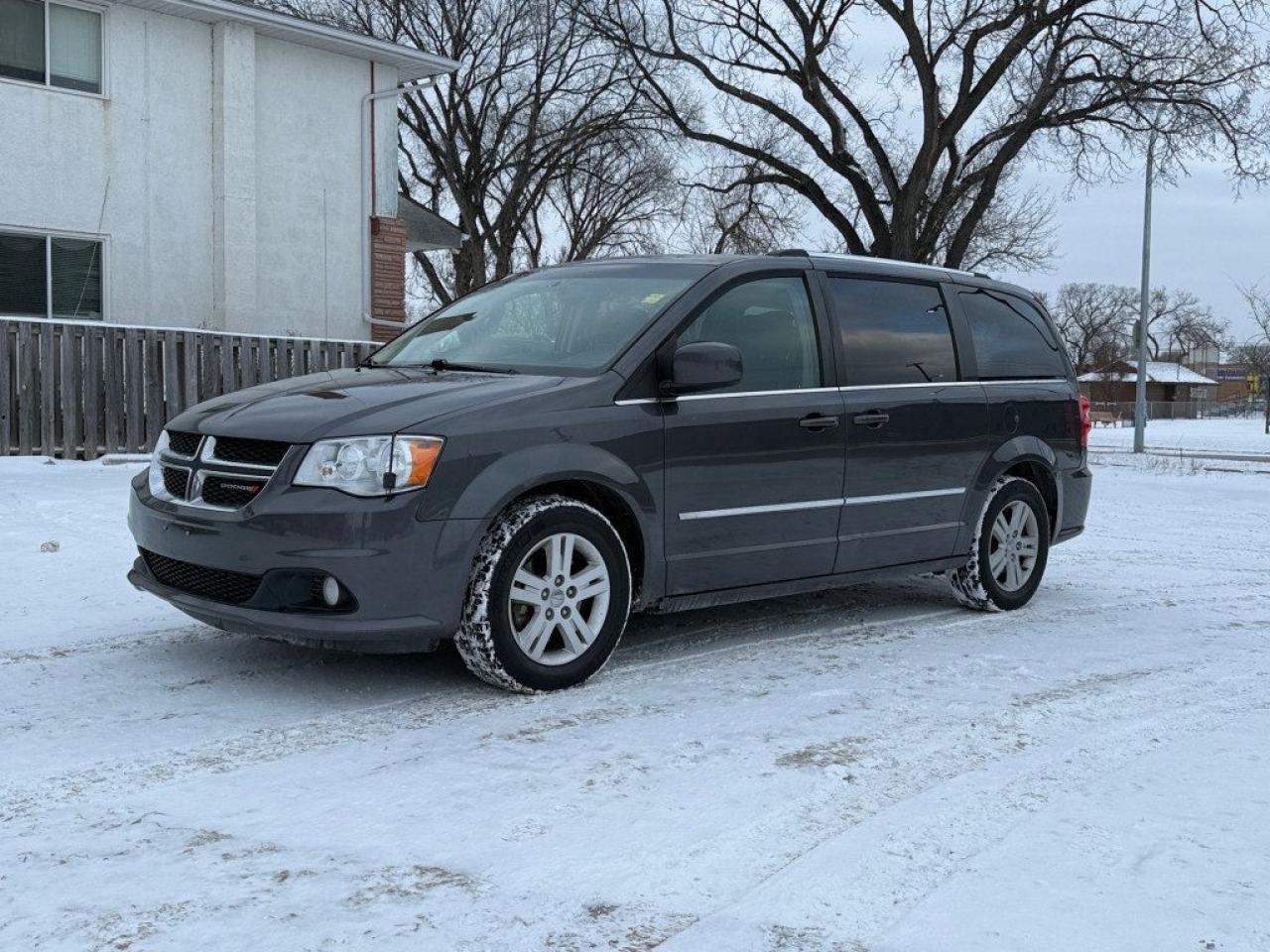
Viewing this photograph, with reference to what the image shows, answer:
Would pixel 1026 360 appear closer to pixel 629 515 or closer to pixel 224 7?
pixel 629 515

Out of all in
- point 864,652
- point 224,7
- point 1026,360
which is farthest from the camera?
point 224,7

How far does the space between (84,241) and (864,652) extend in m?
13.3

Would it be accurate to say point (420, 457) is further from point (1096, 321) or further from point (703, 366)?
point (1096, 321)

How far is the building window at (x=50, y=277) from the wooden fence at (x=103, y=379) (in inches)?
84.8

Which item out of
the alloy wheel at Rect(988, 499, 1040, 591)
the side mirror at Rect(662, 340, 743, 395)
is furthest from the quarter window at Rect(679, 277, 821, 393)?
the alloy wheel at Rect(988, 499, 1040, 591)

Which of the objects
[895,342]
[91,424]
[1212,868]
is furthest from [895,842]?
[91,424]

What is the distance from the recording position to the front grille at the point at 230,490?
461cm

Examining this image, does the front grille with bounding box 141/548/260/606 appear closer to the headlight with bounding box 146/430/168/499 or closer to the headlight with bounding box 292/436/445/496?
the headlight with bounding box 146/430/168/499

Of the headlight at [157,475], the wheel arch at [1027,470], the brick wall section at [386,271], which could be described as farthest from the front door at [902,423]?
the brick wall section at [386,271]

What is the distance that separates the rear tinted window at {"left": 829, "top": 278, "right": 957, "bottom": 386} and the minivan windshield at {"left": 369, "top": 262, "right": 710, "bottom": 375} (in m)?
0.86

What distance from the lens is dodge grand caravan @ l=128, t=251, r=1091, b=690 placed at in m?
4.51

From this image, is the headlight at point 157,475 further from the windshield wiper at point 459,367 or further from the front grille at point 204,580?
the windshield wiper at point 459,367

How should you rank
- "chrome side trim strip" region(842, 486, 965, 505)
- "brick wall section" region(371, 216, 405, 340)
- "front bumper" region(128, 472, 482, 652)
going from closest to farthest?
"front bumper" region(128, 472, 482, 652)
"chrome side trim strip" region(842, 486, 965, 505)
"brick wall section" region(371, 216, 405, 340)

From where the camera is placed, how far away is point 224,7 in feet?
54.0
